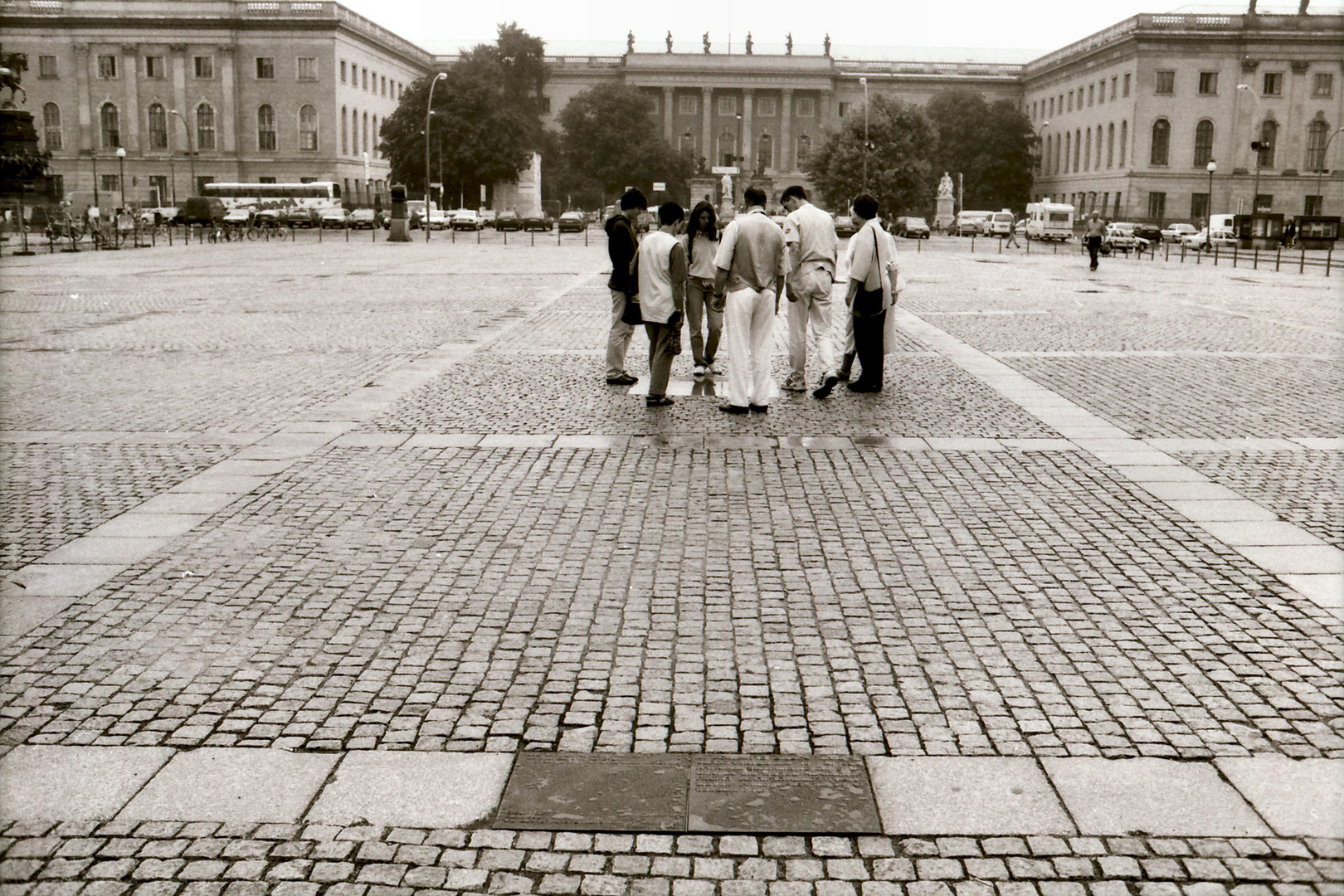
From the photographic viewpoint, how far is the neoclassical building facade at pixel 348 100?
289ft

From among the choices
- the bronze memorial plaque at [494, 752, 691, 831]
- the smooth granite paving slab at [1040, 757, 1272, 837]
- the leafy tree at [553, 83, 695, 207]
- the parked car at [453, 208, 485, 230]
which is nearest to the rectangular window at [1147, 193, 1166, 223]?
the leafy tree at [553, 83, 695, 207]

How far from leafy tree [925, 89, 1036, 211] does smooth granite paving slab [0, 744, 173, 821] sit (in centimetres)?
10961

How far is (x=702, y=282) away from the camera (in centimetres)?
1367

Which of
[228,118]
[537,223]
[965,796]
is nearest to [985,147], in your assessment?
[537,223]

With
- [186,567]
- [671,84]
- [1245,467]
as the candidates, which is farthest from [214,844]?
[671,84]

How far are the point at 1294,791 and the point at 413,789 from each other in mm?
2832

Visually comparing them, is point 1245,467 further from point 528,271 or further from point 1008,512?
point 528,271

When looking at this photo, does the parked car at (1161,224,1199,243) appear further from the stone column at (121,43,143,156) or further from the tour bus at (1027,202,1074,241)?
the stone column at (121,43,143,156)

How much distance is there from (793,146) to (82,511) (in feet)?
399

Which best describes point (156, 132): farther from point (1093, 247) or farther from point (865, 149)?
point (1093, 247)

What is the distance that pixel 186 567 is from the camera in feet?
22.2

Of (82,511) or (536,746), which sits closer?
(536,746)

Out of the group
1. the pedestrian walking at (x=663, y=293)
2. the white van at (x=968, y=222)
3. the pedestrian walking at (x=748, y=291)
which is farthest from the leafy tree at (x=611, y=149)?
the pedestrian walking at (x=748, y=291)

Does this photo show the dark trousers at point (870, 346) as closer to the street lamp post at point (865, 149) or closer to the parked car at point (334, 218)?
the street lamp post at point (865, 149)
